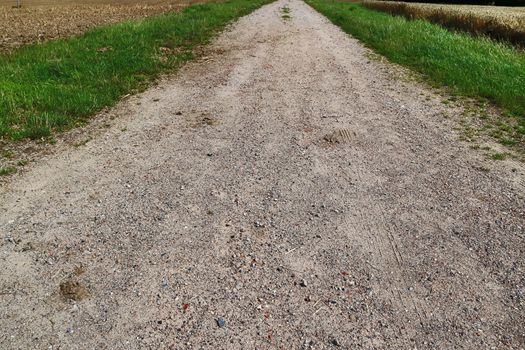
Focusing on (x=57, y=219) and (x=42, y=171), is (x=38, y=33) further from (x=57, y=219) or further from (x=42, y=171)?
(x=57, y=219)

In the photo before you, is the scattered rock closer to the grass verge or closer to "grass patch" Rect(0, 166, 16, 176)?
"grass patch" Rect(0, 166, 16, 176)

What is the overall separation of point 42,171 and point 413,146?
6.04m

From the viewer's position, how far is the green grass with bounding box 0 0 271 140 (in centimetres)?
795

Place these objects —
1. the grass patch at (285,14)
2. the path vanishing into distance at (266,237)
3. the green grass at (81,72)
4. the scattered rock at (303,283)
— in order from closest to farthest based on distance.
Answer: the path vanishing into distance at (266,237), the scattered rock at (303,283), the green grass at (81,72), the grass patch at (285,14)

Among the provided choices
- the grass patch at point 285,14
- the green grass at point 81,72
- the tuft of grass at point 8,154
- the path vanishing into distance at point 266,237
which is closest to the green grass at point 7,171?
the path vanishing into distance at point 266,237

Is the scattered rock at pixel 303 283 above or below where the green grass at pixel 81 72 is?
Answer: below

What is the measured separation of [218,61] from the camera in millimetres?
13156

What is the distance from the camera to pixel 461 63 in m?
12.0

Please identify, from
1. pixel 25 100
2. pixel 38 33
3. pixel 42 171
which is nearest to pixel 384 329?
pixel 42 171

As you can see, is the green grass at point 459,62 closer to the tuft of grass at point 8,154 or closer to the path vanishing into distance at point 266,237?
the path vanishing into distance at point 266,237

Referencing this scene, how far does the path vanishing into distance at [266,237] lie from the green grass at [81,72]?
3.34ft

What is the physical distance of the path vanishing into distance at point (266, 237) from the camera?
3658mm

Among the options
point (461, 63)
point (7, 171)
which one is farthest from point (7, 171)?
point (461, 63)

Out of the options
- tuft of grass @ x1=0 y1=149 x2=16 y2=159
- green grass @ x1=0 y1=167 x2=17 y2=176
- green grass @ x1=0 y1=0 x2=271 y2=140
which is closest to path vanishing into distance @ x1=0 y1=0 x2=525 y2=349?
green grass @ x1=0 y1=167 x2=17 y2=176
